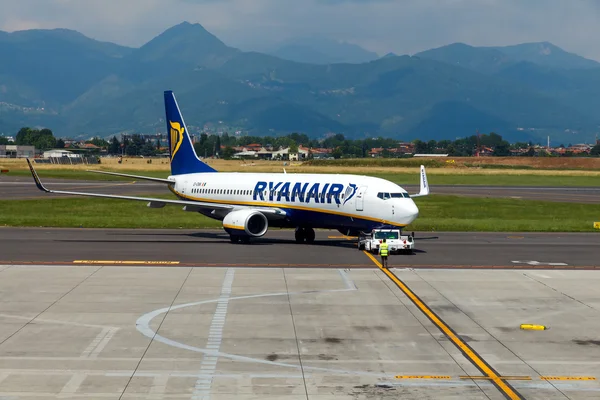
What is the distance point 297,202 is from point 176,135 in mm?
14458

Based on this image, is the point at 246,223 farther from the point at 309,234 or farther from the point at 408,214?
the point at 408,214

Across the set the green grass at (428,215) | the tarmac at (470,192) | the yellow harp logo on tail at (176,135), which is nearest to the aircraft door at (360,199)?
the green grass at (428,215)

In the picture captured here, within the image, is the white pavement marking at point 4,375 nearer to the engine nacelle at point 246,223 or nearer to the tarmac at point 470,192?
the engine nacelle at point 246,223

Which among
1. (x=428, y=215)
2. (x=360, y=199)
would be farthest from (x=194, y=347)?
(x=428, y=215)

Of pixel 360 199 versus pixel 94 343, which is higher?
pixel 360 199

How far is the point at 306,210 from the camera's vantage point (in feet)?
179

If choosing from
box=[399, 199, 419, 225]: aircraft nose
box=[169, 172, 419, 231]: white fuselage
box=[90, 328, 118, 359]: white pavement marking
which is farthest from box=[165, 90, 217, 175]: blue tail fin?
box=[90, 328, 118, 359]: white pavement marking

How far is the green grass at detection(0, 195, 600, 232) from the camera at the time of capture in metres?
68.7

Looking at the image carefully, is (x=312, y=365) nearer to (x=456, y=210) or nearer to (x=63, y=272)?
(x=63, y=272)

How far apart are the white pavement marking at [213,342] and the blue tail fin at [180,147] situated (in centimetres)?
2622

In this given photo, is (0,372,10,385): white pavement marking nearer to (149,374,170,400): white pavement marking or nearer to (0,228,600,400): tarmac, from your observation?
(0,228,600,400): tarmac

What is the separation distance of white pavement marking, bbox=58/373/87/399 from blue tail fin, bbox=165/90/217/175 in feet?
141

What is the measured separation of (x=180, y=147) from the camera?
213ft

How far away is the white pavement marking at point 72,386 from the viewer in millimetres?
20328
